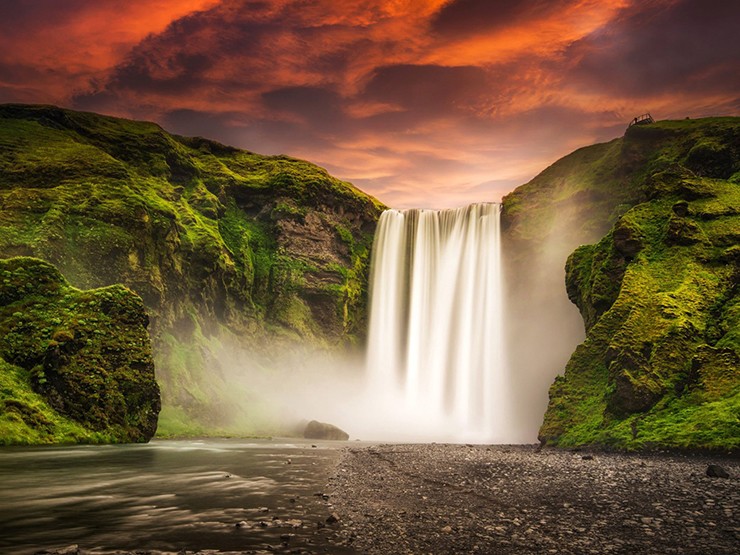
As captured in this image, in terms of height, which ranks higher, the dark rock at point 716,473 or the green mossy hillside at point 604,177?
the green mossy hillside at point 604,177

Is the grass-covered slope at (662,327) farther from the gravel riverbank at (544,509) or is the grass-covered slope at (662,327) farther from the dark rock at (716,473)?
the dark rock at (716,473)

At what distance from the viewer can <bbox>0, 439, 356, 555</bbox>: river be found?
7.47 m

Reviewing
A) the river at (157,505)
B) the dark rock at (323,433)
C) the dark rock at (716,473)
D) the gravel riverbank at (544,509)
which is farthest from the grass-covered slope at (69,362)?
the dark rock at (716,473)

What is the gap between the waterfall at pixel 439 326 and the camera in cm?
5803

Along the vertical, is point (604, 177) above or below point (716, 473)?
above

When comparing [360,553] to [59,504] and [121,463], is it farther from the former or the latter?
[121,463]

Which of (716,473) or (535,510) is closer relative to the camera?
(535,510)

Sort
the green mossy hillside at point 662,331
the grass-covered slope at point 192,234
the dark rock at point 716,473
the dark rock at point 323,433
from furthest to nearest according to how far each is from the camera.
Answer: the dark rock at point 323,433 → the grass-covered slope at point 192,234 → the green mossy hillside at point 662,331 → the dark rock at point 716,473

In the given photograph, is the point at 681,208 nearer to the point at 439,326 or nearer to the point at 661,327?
the point at 661,327

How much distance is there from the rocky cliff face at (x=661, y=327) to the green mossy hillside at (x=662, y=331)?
0.06 metres

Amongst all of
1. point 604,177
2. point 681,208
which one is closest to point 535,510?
point 681,208

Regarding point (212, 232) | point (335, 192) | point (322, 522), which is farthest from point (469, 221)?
point (322, 522)

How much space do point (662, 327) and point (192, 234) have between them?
174 ft

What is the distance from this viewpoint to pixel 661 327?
25.6 m
